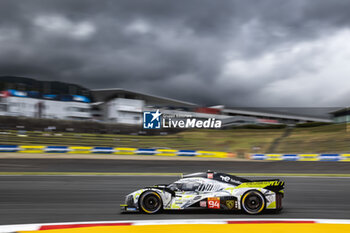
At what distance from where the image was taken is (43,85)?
36.5 m

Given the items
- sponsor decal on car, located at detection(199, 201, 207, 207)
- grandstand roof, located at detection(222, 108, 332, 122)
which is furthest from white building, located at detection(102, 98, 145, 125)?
sponsor decal on car, located at detection(199, 201, 207, 207)

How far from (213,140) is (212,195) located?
73.5 ft

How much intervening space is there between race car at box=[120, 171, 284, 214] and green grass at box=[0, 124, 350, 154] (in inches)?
825

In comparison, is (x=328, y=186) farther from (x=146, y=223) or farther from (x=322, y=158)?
(x=322, y=158)

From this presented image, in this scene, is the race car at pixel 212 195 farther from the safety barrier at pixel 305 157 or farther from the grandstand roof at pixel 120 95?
the grandstand roof at pixel 120 95

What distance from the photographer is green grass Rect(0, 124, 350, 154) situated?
28.7 m

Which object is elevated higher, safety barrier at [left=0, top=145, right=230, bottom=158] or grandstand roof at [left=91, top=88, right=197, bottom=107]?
grandstand roof at [left=91, top=88, right=197, bottom=107]

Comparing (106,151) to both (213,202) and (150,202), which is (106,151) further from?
(213,202)

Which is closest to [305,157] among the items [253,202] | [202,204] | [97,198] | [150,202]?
[97,198]

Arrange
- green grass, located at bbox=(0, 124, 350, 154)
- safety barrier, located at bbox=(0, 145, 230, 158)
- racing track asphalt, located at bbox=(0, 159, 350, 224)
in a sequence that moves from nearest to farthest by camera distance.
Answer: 1. racing track asphalt, located at bbox=(0, 159, 350, 224)
2. safety barrier, located at bbox=(0, 145, 230, 158)
3. green grass, located at bbox=(0, 124, 350, 154)

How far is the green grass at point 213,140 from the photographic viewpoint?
28.7 meters

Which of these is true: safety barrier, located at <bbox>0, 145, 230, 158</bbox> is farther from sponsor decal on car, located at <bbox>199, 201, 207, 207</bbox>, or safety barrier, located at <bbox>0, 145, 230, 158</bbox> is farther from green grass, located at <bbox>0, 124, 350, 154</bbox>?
sponsor decal on car, located at <bbox>199, 201, 207, 207</bbox>

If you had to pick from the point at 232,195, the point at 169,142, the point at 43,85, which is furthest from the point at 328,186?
the point at 43,85

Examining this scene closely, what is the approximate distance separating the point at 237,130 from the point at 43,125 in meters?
17.4
